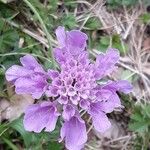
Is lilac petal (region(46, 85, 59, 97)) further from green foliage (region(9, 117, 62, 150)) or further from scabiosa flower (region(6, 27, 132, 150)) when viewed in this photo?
green foliage (region(9, 117, 62, 150))

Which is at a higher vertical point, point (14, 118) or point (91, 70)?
point (91, 70)

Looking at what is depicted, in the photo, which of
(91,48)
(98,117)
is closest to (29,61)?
(98,117)

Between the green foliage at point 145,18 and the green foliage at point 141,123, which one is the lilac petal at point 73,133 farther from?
the green foliage at point 145,18

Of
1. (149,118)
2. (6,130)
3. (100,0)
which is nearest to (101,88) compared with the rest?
(6,130)

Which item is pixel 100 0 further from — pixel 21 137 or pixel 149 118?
pixel 21 137

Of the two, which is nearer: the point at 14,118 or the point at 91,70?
the point at 91,70

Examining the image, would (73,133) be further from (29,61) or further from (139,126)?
(139,126)

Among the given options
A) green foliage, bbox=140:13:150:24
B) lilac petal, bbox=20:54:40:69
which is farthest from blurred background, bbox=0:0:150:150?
lilac petal, bbox=20:54:40:69
